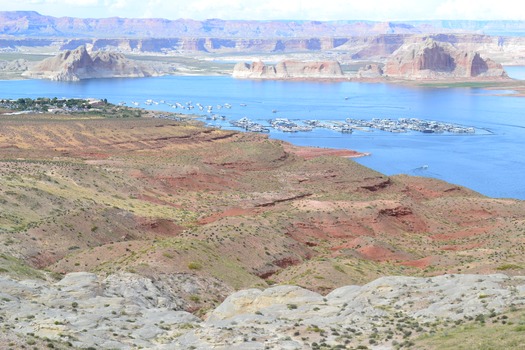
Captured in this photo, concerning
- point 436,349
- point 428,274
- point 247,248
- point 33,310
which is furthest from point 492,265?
point 33,310

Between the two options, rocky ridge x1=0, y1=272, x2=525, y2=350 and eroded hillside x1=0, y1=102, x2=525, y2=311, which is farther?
eroded hillside x1=0, y1=102, x2=525, y2=311

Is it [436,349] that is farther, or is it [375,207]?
[375,207]

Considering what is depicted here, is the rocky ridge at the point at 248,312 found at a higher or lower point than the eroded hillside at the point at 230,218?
higher

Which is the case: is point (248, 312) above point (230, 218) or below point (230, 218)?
above

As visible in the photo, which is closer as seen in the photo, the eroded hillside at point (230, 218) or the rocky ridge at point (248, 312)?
the rocky ridge at point (248, 312)

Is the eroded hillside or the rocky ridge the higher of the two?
the rocky ridge

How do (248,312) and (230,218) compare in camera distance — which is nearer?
(248,312)

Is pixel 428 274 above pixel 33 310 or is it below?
below

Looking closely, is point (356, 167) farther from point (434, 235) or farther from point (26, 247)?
point (26, 247)
